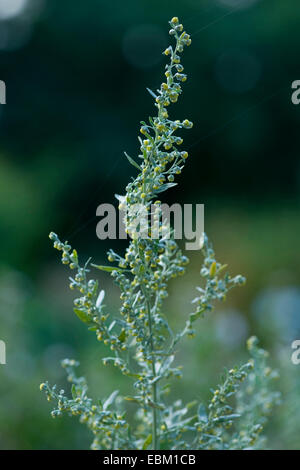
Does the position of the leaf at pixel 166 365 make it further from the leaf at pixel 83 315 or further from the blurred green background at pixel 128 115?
the blurred green background at pixel 128 115

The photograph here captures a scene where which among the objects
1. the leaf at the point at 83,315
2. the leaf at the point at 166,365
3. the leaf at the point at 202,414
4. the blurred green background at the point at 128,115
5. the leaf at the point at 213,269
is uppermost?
the blurred green background at the point at 128,115

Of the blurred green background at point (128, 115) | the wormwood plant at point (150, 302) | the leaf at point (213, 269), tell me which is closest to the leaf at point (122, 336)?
the wormwood plant at point (150, 302)

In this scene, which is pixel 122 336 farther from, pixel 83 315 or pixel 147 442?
pixel 147 442

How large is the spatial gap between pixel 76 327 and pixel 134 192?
270 cm

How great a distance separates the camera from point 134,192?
708mm

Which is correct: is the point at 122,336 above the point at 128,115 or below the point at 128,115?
below

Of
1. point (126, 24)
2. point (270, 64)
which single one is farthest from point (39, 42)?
point (270, 64)

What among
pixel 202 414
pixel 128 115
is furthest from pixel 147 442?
pixel 128 115

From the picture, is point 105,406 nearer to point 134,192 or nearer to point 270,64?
point 134,192

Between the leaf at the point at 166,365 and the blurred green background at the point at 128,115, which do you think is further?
→ the blurred green background at the point at 128,115

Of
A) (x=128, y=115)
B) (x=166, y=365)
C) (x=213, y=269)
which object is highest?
(x=128, y=115)

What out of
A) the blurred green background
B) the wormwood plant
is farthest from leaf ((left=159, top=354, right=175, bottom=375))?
the blurred green background

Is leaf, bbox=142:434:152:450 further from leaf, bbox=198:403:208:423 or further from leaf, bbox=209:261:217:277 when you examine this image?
leaf, bbox=209:261:217:277

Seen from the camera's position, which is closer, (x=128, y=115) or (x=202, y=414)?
(x=202, y=414)
